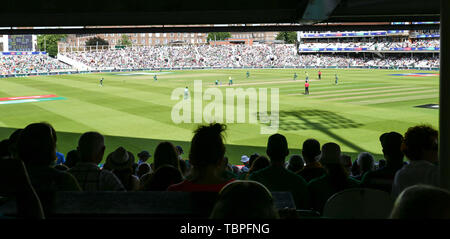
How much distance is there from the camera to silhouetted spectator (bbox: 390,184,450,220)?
5.51ft

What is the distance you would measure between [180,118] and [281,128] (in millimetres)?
6857

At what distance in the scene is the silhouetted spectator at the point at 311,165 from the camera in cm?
605

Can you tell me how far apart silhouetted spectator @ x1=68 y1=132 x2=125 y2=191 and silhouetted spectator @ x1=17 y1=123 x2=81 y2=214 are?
0.56 metres

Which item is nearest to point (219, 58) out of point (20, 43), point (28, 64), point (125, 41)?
point (28, 64)

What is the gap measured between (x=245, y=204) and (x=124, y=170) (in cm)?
438

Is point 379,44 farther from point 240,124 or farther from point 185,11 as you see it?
point 185,11

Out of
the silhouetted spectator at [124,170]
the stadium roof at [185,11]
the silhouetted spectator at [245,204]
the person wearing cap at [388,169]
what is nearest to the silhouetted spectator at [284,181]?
the person wearing cap at [388,169]

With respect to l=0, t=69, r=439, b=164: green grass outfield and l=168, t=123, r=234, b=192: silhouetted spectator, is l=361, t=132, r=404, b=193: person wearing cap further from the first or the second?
l=0, t=69, r=439, b=164: green grass outfield

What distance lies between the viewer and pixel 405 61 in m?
88.7

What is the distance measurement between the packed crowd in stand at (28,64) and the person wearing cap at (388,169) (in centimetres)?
7413

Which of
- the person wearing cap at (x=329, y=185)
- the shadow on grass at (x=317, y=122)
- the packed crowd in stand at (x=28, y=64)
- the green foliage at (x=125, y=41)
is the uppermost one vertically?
the green foliage at (x=125, y=41)

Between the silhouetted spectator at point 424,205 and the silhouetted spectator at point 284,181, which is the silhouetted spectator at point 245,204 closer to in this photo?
the silhouetted spectator at point 424,205

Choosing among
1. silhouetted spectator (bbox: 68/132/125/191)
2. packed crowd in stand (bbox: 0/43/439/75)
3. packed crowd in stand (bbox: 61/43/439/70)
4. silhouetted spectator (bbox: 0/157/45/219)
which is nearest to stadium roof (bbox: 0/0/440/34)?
silhouetted spectator (bbox: 68/132/125/191)
